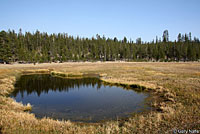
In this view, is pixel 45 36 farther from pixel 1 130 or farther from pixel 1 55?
pixel 1 130

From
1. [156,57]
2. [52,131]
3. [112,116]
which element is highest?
[156,57]

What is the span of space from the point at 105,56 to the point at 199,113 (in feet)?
341

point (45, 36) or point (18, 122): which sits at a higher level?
point (45, 36)

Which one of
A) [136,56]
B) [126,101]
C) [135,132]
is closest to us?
[135,132]

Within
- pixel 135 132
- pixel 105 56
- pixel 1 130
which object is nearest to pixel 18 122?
pixel 1 130

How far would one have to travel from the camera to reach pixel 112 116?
517 inches

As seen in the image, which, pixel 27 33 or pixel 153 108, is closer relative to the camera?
pixel 153 108

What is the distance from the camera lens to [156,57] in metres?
104

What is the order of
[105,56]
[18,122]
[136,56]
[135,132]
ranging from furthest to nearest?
1. [136,56]
2. [105,56]
3. [18,122]
4. [135,132]

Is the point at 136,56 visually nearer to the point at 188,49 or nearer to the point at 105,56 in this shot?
the point at 105,56

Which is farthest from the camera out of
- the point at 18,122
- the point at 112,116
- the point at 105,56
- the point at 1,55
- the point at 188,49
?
the point at 105,56

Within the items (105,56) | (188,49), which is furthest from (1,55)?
(188,49)

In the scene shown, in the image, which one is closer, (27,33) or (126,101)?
(126,101)

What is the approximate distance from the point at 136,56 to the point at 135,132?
4623 inches
